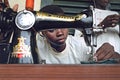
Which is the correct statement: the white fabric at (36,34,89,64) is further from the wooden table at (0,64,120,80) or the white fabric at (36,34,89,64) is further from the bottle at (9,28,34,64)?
the wooden table at (0,64,120,80)

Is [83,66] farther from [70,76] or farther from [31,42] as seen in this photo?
[31,42]

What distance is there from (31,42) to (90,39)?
20 cm

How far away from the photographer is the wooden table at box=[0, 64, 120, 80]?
35.2 inches

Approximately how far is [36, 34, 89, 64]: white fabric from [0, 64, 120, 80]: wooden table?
14.0 inches

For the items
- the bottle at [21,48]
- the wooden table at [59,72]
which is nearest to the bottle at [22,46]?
the bottle at [21,48]

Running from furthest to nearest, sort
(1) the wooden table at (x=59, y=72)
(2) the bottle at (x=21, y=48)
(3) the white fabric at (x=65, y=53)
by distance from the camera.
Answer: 1. (3) the white fabric at (x=65, y=53)
2. (2) the bottle at (x=21, y=48)
3. (1) the wooden table at (x=59, y=72)

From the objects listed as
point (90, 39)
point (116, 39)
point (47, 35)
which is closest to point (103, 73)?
point (90, 39)

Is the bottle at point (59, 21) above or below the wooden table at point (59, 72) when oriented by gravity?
above

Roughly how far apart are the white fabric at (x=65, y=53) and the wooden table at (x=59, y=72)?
35 cm

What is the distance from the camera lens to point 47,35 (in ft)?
4.27

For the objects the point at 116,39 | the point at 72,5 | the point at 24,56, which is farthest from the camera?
the point at 72,5

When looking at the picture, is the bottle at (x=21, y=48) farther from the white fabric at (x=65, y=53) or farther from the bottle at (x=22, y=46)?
the white fabric at (x=65, y=53)

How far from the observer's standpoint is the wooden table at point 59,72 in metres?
0.89

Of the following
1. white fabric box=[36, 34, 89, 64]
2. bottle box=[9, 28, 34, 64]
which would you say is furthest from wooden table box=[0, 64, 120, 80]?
white fabric box=[36, 34, 89, 64]
